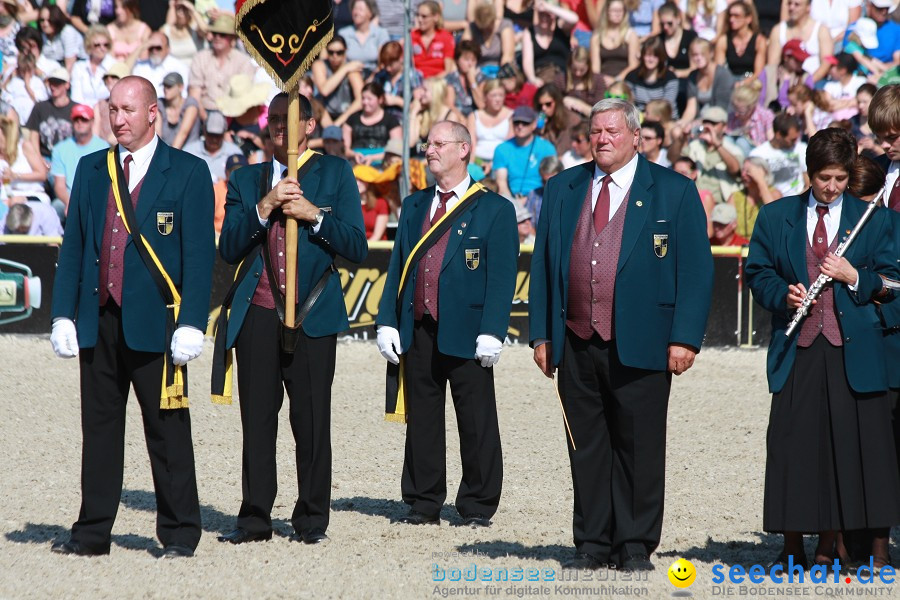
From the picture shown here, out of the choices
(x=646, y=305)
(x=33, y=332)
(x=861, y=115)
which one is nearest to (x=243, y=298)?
(x=646, y=305)

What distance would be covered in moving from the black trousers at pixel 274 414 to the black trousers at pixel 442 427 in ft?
2.53

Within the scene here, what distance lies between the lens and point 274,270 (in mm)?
6512

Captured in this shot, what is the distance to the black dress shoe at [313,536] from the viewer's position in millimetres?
6492

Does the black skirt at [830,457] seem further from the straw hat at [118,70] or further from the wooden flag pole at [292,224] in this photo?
the straw hat at [118,70]

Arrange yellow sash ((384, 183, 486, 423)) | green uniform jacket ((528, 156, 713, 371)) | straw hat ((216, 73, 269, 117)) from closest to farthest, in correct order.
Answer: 1. green uniform jacket ((528, 156, 713, 371))
2. yellow sash ((384, 183, 486, 423))
3. straw hat ((216, 73, 269, 117))

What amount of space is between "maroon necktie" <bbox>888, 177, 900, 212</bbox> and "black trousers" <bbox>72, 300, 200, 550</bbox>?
3.31 meters

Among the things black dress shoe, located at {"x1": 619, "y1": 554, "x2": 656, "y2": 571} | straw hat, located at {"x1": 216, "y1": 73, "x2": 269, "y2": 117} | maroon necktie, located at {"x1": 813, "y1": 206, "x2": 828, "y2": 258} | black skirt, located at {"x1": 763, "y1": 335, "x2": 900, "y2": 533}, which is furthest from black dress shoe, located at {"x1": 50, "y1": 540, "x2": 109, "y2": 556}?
straw hat, located at {"x1": 216, "y1": 73, "x2": 269, "y2": 117}

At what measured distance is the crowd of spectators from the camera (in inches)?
542

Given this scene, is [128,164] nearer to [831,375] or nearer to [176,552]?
[176,552]

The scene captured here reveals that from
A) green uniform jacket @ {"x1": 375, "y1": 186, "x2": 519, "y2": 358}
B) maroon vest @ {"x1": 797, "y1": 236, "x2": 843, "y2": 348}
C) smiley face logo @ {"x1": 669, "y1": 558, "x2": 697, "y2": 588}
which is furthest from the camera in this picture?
green uniform jacket @ {"x1": 375, "y1": 186, "x2": 519, "y2": 358}

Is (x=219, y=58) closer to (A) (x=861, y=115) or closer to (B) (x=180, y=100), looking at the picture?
(B) (x=180, y=100)

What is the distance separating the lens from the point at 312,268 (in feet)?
21.5

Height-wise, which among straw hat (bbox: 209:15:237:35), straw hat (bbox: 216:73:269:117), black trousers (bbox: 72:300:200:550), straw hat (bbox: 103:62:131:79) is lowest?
black trousers (bbox: 72:300:200:550)

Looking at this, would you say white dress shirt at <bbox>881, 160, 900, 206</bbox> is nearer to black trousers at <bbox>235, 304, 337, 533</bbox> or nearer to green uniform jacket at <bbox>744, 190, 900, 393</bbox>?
green uniform jacket at <bbox>744, 190, 900, 393</bbox>
